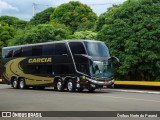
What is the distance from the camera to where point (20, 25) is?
9325 cm

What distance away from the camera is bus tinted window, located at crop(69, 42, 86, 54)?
28.3 meters

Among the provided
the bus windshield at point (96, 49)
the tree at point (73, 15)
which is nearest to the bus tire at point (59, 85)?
the bus windshield at point (96, 49)

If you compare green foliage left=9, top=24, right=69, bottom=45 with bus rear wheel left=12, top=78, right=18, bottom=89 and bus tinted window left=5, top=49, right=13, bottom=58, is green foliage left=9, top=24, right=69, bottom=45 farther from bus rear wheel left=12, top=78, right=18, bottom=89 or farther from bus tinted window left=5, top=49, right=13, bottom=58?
bus rear wheel left=12, top=78, right=18, bottom=89

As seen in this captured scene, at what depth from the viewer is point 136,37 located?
3284cm

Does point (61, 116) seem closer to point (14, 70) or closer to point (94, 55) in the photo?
point (94, 55)

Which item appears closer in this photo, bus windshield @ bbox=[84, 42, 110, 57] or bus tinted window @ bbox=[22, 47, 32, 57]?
bus windshield @ bbox=[84, 42, 110, 57]

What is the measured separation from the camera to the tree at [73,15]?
242ft

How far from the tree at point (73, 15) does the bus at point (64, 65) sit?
124 feet

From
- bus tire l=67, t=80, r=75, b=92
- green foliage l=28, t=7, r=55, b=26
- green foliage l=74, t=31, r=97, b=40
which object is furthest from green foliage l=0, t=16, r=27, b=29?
bus tire l=67, t=80, r=75, b=92

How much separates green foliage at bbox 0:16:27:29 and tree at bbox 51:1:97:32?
17.4 metres

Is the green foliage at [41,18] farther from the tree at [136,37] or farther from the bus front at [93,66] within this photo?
the bus front at [93,66]

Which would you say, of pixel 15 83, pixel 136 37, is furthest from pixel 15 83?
pixel 136 37

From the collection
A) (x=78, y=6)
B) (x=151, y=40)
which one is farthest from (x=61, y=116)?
(x=78, y=6)

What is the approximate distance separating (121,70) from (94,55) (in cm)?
603
